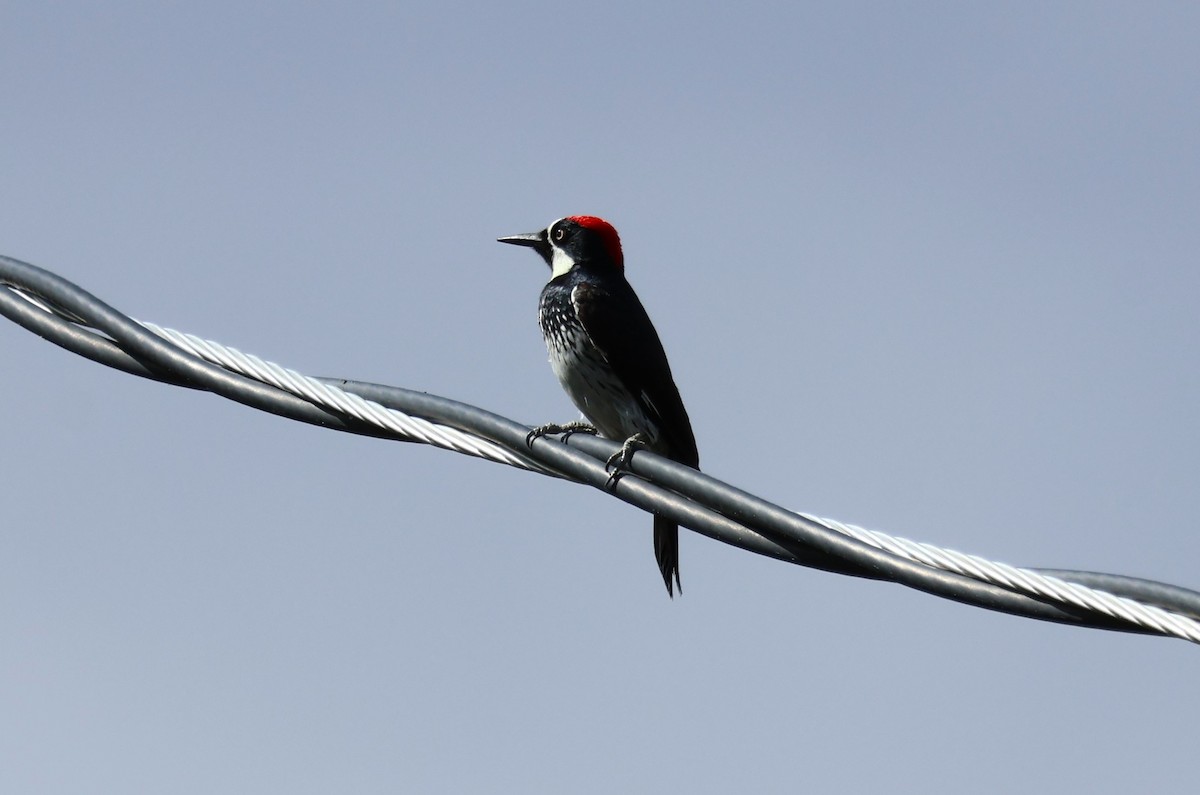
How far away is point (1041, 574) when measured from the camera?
3102 mm

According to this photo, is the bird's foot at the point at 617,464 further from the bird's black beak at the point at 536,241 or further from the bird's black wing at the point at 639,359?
the bird's black beak at the point at 536,241

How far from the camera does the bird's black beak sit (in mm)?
7715

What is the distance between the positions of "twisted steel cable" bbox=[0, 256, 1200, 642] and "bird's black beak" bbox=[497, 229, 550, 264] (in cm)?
359

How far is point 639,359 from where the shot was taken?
6613mm

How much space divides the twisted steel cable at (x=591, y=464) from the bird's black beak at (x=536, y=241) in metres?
3.59

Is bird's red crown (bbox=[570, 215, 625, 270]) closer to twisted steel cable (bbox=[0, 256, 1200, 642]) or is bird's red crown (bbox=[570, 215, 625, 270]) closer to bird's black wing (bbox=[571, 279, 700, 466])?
bird's black wing (bbox=[571, 279, 700, 466])

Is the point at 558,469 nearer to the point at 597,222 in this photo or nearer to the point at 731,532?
the point at 731,532

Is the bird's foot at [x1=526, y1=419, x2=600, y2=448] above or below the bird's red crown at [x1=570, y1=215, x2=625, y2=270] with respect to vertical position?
below

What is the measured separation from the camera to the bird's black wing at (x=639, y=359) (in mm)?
6551

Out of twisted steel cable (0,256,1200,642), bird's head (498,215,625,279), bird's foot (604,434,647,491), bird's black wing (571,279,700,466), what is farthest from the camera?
bird's head (498,215,625,279)

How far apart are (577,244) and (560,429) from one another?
7.01ft

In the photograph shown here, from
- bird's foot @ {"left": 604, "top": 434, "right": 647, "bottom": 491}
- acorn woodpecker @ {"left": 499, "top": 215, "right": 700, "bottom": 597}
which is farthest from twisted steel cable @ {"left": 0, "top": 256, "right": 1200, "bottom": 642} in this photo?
acorn woodpecker @ {"left": 499, "top": 215, "right": 700, "bottom": 597}

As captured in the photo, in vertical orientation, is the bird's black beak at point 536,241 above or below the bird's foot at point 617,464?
above

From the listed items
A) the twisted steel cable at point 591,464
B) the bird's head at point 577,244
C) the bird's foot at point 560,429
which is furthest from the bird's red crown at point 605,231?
the twisted steel cable at point 591,464
